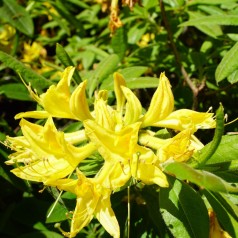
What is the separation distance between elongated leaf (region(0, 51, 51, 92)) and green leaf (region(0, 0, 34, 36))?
0.59 metres

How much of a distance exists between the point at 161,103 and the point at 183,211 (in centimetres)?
33

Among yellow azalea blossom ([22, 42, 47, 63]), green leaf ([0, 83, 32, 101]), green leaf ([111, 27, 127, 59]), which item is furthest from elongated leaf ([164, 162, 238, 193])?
yellow azalea blossom ([22, 42, 47, 63])

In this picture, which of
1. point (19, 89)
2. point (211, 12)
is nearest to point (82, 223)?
point (19, 89)

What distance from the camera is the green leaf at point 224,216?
1.13m

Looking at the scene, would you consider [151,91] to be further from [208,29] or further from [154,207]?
[154,207]

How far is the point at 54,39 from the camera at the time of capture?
3082mm

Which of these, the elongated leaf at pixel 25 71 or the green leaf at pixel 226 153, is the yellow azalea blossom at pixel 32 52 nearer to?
the elongated leaf at pixel 25 71

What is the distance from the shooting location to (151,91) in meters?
2.52

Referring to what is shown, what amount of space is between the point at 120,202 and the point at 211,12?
1.04 m

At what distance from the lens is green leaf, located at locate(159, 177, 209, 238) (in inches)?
44.9

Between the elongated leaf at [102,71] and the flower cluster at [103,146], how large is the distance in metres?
0.41

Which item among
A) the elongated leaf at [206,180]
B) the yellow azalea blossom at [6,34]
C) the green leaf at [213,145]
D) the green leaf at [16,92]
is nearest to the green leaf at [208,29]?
the green leaf at [16,92]

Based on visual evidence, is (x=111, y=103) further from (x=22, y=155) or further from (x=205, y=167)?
(x=205, y=167)

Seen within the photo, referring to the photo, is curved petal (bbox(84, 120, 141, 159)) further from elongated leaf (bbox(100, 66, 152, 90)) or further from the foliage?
elongated leaf (bbox(100, 66, 152, 90))
